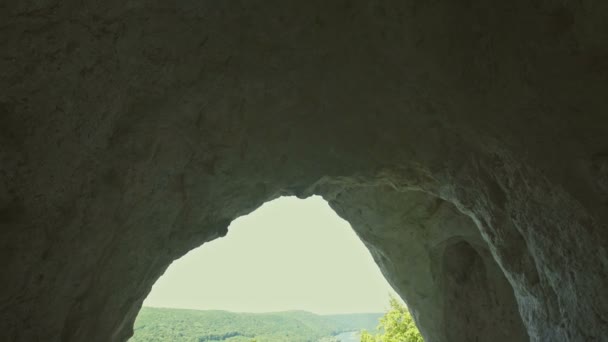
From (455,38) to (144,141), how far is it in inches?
101

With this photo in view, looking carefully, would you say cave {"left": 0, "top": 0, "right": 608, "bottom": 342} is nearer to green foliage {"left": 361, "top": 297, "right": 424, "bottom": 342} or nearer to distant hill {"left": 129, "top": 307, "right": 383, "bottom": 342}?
green foliage {"left": 361, "top": 297, "right": 424, "bottom": 342}

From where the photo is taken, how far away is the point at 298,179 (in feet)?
15.2

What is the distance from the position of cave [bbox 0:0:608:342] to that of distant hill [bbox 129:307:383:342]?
19.0 meters

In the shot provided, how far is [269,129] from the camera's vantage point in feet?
12.8

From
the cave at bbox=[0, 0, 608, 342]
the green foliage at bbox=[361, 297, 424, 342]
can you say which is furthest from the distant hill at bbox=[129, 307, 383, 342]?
the cave at bbox=[0, 0, 608, 342]

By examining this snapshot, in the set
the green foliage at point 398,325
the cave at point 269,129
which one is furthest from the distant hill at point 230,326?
the cave at point 269,129

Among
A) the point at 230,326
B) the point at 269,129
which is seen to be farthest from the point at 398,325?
the point at 230,326

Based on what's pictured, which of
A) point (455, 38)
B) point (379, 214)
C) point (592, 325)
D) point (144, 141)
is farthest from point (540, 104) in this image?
point (379, 214)

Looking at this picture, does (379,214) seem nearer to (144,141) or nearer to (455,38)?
(455,38)

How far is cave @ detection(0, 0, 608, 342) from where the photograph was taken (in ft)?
7.80

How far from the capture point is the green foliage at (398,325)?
51.2ft

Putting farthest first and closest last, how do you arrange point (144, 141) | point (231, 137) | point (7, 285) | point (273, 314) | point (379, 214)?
point (273, 314), point (379, 214), point (231, 137), point (144, 141), point (7, 285)

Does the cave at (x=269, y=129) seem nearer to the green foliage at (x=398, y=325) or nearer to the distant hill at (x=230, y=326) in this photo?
the green foliage at (x=398, y=325)

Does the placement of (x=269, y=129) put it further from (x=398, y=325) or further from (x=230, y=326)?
(x=230, y=326)
